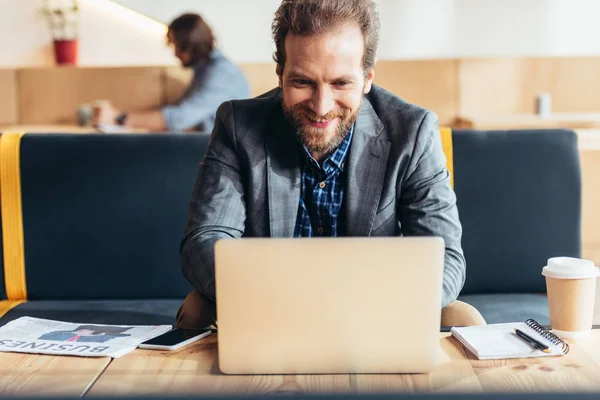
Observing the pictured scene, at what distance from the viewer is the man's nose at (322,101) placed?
1.62 metres

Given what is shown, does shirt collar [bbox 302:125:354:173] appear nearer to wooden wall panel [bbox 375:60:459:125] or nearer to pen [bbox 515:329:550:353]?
pen [bbox 515:329:550:353]

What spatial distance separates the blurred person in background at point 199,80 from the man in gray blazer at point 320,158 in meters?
2.14

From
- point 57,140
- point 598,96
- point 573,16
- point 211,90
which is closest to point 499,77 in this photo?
point 598,96

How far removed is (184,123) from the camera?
397 cm

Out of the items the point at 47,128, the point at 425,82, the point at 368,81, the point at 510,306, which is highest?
the point at 425,82

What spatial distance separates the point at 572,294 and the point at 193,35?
3.02 metres

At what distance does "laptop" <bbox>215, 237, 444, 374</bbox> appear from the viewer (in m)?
1.04

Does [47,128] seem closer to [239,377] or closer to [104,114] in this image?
[104,114]

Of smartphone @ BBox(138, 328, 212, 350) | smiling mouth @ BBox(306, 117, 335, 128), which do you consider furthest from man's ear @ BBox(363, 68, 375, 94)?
smartphone @ BBox(138, 328, 212, 350)

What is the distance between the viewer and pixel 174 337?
129cm

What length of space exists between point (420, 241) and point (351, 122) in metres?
0.72

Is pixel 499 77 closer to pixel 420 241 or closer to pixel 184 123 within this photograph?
pixel 184 123

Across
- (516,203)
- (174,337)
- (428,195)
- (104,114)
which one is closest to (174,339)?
(174,337)

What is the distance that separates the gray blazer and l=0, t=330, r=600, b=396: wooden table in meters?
0.51
